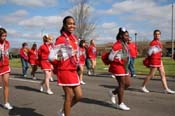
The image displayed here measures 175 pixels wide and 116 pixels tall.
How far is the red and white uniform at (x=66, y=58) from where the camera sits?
6.91 metres

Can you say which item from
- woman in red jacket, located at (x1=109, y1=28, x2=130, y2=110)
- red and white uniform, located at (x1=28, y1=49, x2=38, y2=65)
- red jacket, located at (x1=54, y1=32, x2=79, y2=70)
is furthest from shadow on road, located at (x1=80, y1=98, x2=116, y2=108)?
red and white uniform, located at (x1=28, y1=49, x2=38, y2=65)

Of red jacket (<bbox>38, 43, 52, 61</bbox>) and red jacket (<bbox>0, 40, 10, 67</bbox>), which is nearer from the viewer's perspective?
red jacket (<bbox>0, 40, 10, 67</bbox>)

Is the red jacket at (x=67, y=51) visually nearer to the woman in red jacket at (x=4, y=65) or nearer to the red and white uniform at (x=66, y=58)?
the red and white uniform at (x=66, y=58)

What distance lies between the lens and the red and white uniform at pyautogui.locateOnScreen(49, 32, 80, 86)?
6.91 m

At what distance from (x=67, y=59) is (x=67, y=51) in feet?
0.48

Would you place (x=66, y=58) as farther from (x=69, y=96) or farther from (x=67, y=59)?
(x=69, y=96)

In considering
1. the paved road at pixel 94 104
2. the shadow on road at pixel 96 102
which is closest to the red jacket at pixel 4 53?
the paved road at pixel 94 104

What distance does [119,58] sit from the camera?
28.9 ft

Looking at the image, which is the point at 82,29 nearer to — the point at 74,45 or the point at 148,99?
the point at 148,99

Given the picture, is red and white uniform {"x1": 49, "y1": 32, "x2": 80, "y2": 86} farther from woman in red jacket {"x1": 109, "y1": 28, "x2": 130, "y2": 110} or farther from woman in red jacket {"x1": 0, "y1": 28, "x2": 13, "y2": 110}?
woman in red jacket {"x1": 0, "y1": 28, "x2": 13, "y2": 110}

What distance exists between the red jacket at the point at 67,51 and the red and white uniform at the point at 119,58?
1971 millimetres

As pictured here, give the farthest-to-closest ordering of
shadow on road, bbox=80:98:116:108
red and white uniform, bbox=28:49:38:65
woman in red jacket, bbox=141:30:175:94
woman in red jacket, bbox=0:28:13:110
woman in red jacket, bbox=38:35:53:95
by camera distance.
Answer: red and white uniform, bbox=28:49:38:65, woman in red jacket, bbox=38:35:53:95, woman in red jacket, bbox=141:30:175:94, shadow on road, bbox=80:98:116:108, woman in red jacket, bbox=0:28:13:110

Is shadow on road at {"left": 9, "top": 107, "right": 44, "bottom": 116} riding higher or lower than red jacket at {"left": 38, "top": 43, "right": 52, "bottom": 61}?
lower

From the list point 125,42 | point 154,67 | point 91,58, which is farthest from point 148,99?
point 91,58
